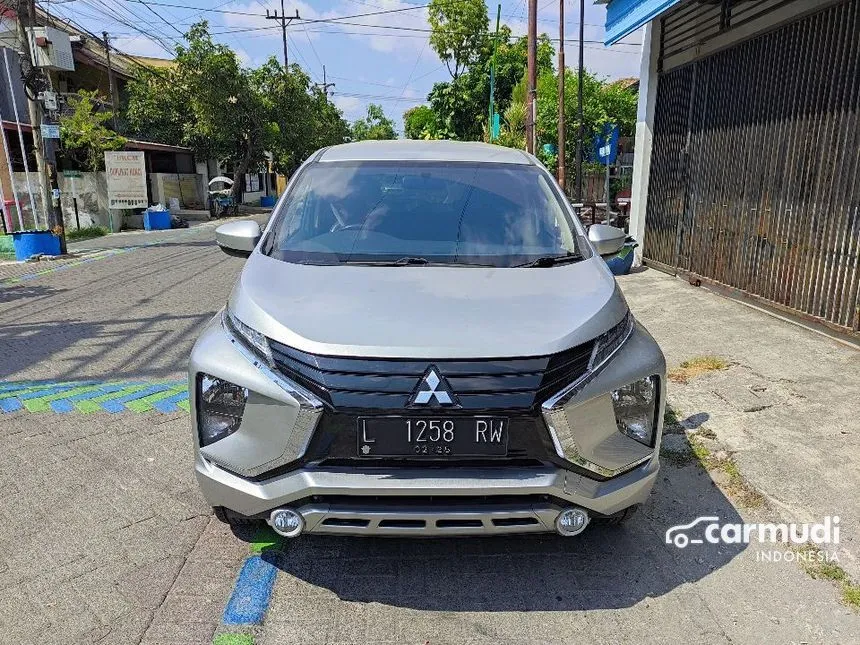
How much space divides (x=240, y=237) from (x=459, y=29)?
115 feet

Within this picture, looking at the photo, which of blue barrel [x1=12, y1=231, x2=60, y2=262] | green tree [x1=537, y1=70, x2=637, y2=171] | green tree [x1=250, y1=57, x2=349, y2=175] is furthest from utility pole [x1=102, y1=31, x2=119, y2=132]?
green tree [x1=537, y1=70, x2=637, y2=171]

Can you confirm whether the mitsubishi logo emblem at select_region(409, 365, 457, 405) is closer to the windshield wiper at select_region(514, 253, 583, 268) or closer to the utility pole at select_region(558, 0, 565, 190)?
the windshield wiper at select_region(514, 253, 583, 268)

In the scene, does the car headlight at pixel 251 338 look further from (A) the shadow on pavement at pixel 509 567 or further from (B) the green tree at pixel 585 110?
(B) the green tree at pixel 585 110

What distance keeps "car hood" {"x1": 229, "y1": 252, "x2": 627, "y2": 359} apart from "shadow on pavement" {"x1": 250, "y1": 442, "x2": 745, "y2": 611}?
1031mm

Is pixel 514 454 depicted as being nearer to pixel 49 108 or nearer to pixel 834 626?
pixel 834 626

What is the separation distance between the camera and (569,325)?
2443mm

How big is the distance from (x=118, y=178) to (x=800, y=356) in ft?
67.1

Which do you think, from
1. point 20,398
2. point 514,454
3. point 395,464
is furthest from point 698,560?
point 20,398

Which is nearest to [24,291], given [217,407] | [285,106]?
[217,407]

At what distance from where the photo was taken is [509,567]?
2.76m

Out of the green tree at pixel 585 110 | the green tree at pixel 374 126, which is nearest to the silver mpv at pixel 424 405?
the green tree at pixel 585 110

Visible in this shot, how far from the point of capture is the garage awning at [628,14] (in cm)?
747

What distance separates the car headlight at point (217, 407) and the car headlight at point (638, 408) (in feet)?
4.67

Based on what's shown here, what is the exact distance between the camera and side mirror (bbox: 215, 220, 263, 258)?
136 inches
